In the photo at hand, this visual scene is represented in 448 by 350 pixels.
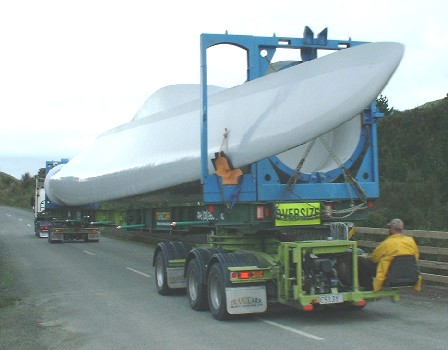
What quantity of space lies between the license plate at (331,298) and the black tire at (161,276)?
4340mm

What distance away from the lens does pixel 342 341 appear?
7.89 metres

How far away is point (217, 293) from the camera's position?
9719 millimetres

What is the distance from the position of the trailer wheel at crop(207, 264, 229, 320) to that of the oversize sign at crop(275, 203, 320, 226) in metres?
1.18

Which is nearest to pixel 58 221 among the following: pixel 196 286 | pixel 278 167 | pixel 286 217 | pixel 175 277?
pixel 175 277

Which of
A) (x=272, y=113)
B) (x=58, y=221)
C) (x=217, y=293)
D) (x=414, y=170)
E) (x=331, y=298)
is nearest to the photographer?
(x=331, y=298)

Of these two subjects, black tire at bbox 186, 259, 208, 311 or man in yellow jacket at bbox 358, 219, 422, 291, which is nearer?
man in yellow jacket at bbox 358, 219, 422, 291

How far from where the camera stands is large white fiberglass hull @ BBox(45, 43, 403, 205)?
339 inches

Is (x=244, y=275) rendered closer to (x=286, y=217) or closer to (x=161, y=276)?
(x=286, y=217)

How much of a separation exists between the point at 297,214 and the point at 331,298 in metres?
1.36

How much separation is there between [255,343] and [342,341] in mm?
1067

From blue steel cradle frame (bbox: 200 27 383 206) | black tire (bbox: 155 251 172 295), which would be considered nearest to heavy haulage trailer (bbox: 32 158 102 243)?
black tire (bbox: 155 251 172 295)

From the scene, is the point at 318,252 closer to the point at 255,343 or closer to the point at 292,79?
the point at 255,343

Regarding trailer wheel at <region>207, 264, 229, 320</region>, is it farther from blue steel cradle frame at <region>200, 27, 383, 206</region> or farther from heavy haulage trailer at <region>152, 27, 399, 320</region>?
blue steel cradle frame at <region>200, 27, 383, 206</region>

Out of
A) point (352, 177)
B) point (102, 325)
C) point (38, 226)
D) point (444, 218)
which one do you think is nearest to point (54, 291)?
point (102, 325)
